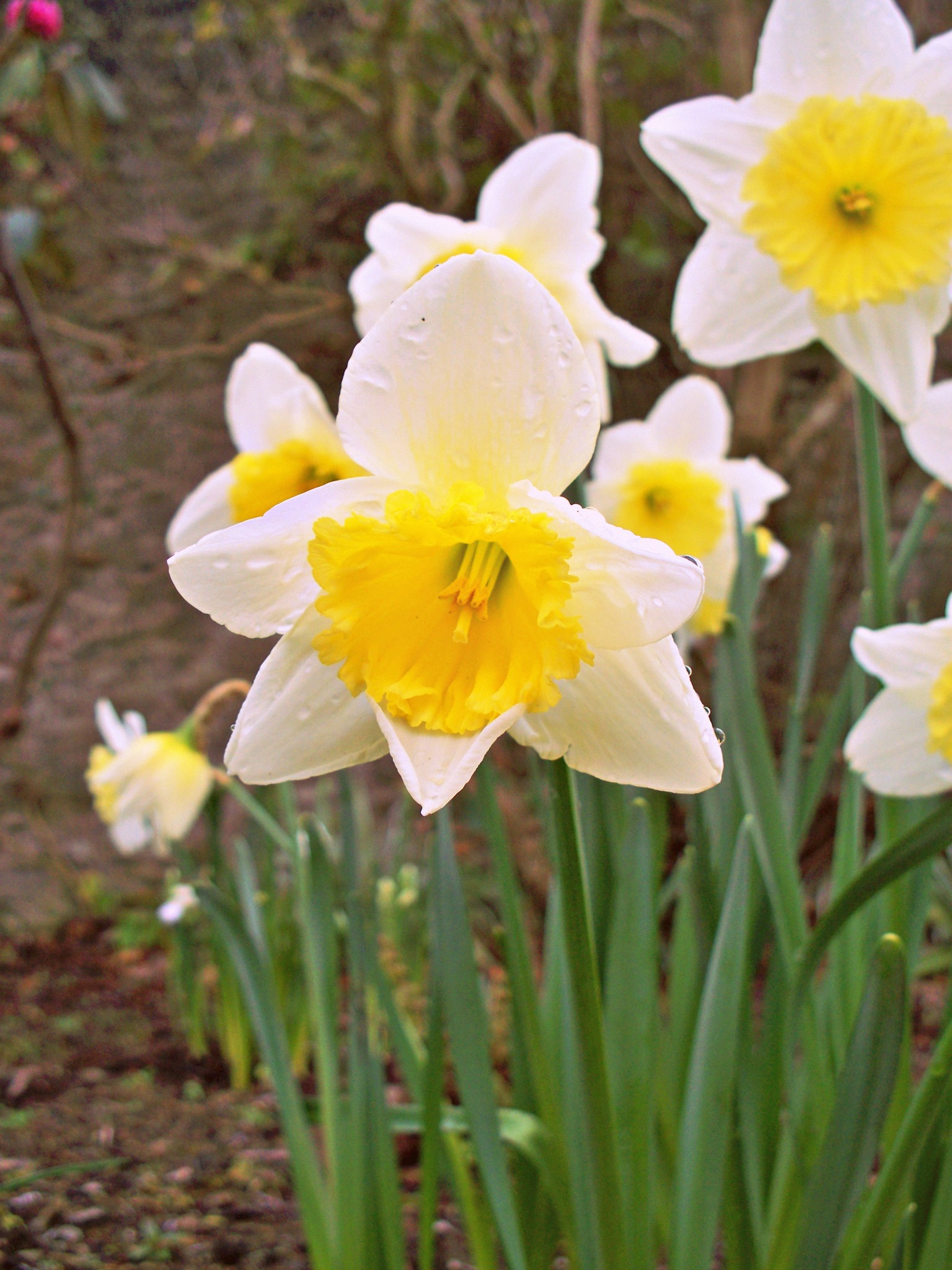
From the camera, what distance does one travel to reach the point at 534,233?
2.83ft

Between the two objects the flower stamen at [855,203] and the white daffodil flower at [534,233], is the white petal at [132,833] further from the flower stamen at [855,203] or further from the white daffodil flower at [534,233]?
the flower stamen at [855,203]

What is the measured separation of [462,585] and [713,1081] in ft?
1.49

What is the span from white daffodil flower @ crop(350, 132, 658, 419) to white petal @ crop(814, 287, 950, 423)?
18cm

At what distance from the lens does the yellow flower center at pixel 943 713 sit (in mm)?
705

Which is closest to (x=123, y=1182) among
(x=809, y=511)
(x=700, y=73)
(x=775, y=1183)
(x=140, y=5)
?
(x=775, y=1183)

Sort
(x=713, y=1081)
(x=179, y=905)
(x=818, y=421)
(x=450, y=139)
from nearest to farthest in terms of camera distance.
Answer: (x=713, y=1081)
(x=179, y=905)
(x=818, y=421)
(x=450, y=139)

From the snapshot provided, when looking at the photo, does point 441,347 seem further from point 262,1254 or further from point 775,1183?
point 262,1254

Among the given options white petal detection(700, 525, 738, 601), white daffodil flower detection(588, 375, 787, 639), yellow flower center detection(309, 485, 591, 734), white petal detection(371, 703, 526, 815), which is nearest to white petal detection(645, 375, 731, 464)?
white daffodil flower detection(588, 375, 787, 639)

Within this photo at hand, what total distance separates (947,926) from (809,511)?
99 centimetres

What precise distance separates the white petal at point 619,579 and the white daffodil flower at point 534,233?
1.35ft

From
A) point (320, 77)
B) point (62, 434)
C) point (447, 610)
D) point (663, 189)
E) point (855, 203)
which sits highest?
point (320, 77)

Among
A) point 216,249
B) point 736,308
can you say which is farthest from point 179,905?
point 216,249

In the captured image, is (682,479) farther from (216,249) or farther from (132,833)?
(216,249)

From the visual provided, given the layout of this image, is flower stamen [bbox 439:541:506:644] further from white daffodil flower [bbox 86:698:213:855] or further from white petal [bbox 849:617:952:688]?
white daffodil flower [bbox 86:698:213:855]
